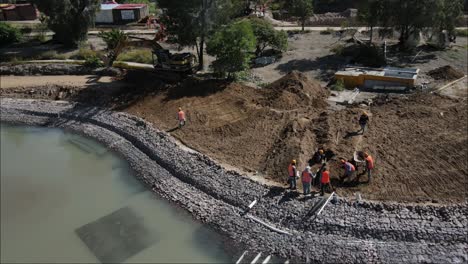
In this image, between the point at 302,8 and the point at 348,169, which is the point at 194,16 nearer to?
the point at 348,169

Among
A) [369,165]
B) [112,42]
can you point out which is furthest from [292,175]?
[112,42]

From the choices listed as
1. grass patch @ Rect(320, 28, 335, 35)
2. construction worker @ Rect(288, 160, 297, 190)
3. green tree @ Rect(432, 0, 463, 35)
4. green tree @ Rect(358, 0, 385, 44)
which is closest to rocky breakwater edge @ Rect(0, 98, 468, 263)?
construction worker @ Rect(288, 160, 297, 190)

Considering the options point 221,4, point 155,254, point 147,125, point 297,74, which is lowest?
point 155,254

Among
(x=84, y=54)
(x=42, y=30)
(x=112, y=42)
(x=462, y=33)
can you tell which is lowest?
(x=84, y=54)

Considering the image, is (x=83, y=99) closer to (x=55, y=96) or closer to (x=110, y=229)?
(x=55, y=96)

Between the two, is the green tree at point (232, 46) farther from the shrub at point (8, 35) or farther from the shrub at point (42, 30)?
the shrub at point (8, 35)

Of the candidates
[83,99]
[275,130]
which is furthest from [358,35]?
[83,99]

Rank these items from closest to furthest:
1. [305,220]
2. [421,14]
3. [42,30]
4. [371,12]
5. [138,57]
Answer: [305,220] → [421,14] → [371,12] → [138,57] → [42,30]
